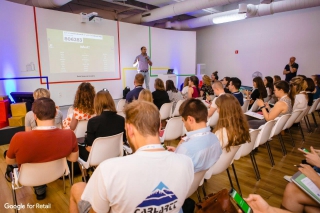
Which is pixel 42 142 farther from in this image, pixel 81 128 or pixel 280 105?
pixel 280 105

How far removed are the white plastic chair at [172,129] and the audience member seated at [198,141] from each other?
48.3 inches

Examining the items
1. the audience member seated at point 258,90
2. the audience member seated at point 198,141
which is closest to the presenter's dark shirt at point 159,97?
the audience member seated at point 258,90

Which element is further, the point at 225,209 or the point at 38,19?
the point at 38,19

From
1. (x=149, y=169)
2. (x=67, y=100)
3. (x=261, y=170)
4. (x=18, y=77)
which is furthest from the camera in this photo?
(x=67, y=100)

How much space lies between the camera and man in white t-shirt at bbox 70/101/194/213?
39.1 inches

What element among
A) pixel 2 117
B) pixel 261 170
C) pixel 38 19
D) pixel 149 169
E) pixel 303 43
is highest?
pixel 38 19

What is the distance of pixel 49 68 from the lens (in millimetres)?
6648

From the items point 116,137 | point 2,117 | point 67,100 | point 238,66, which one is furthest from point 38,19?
point 238,66

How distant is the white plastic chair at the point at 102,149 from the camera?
231 cm

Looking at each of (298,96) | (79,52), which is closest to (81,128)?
(298,96)

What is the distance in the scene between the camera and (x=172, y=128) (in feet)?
10.6

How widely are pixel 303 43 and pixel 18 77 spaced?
9.92 metres

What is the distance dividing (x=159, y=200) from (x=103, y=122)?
153 centimetres

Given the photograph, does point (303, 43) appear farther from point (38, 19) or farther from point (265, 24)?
point (38, 19)
